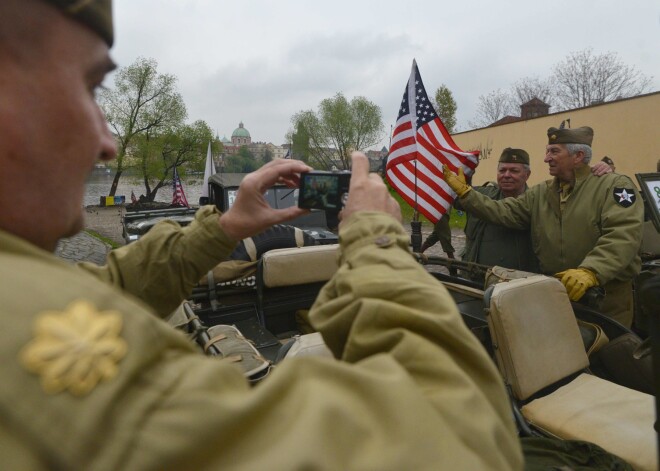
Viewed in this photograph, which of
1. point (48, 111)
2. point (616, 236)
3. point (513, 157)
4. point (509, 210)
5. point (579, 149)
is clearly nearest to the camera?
point (48, 111)

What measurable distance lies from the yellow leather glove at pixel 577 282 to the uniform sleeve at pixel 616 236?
3.9 inches

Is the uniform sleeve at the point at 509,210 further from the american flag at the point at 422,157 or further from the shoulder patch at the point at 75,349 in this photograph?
the shoulder patch at the point at 75,349

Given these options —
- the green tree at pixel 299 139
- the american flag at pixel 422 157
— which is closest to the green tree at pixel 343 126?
the green tree at pixel 299 139

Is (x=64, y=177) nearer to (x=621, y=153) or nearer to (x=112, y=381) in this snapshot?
(x=112, y=381)

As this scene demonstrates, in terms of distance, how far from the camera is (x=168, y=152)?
3866cm

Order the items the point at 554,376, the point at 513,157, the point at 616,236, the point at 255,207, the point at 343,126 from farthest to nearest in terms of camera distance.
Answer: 1. the point at 343,126
2. the point at 513,157
3. the point at 616,236
4. the point at 554,376
5. the point at 255,207

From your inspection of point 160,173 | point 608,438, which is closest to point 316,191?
point 608,438

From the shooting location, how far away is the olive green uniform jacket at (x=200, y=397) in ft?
1.55

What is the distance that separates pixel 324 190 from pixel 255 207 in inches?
12.0

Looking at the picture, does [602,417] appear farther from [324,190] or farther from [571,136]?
[571,136]

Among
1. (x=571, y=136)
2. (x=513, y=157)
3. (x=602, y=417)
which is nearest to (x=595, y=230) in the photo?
(x=571, y=136)

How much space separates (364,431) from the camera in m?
0.55

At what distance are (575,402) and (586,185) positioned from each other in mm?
2022

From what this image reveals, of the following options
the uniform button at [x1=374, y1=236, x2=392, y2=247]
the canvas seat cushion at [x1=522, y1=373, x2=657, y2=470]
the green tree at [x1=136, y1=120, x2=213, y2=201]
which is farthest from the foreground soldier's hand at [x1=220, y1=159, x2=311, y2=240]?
the green tree at [x1=136, y1=120, x2=213, y2=201]
